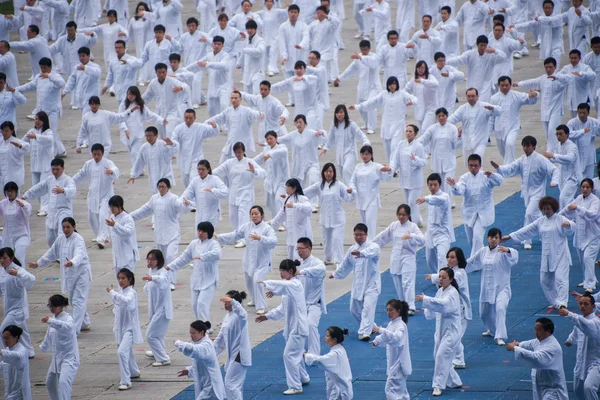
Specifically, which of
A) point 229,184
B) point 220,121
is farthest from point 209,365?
point 220,121

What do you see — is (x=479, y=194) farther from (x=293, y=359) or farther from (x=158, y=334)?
(x=158, y=334)

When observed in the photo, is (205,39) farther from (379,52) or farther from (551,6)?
(551,6)

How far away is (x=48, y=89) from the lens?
24.6 m

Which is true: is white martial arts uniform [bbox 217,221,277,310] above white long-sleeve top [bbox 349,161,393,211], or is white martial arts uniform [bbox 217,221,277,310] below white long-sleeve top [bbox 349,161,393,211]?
below

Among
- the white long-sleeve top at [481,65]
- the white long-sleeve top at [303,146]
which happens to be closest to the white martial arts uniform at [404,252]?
the white long-sleeve top at [303,146]

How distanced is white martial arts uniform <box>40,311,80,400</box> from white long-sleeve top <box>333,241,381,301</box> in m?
3.66

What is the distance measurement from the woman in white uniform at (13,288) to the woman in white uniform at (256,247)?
269 centimetres

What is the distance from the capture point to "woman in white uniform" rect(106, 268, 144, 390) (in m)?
16.2

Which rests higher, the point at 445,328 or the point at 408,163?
the point at 408,163

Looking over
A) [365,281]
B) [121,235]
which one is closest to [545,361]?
[365,281]

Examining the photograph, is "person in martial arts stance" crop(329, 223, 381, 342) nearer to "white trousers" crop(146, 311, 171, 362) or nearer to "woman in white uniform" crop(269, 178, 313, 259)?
"woman in white uniform" crop(269, 178, 313, 259)

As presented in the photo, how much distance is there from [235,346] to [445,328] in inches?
102

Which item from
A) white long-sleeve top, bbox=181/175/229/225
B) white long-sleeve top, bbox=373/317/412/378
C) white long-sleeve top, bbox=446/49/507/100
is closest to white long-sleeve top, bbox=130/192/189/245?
white long-sleeve top, bbox=181/175/229/225

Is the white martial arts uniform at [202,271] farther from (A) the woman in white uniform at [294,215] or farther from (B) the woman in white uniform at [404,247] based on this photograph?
(B) the woman in white uniform at [404,247]
